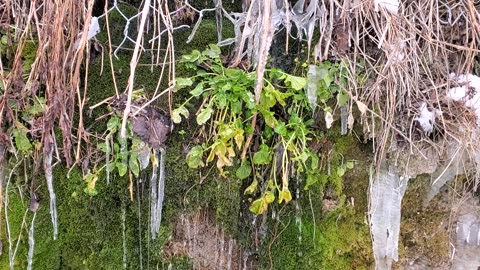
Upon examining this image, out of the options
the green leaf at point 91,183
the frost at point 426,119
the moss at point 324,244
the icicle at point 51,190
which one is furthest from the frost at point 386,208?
the icicle at point 51,190

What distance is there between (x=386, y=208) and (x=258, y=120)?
601mm

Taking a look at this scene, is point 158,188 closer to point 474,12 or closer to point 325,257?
point 325,257

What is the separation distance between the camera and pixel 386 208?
6.05 ft

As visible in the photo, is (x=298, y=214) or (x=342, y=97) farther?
(x=298, y=214)

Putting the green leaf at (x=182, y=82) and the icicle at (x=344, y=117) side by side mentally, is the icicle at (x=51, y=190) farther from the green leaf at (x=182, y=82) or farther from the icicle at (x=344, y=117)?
the icicle at (x=344, y=117)

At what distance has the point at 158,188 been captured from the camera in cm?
178

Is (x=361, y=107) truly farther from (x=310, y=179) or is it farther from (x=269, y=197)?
(x=269, y=197)

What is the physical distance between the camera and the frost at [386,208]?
72.6 inches

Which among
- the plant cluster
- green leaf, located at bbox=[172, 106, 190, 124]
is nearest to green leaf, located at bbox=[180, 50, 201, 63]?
the plant cluster

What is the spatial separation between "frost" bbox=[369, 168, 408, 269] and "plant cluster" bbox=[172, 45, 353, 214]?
0.25 meters

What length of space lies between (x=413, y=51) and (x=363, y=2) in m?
0.26

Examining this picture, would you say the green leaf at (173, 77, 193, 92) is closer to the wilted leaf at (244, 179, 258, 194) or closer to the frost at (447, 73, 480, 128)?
the wilted leaf at (244, 179, 258, 194)

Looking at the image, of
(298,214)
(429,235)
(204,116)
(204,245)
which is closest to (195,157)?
(204,116)

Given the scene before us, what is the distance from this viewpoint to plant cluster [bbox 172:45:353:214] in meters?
1.68
